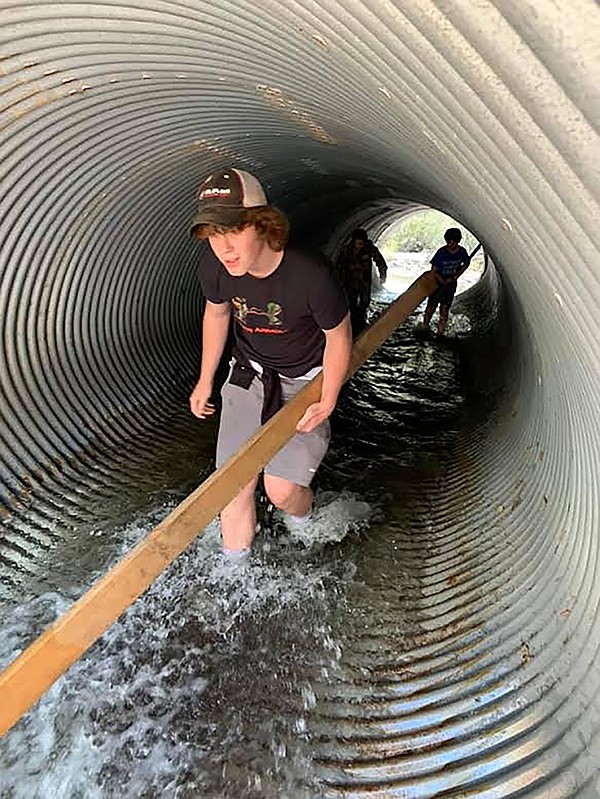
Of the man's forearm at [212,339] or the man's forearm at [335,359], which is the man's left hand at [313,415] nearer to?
the man's forearm at [335,359]

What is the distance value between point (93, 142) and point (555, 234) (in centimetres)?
269

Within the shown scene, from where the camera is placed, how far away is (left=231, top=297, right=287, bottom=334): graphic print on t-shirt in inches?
133

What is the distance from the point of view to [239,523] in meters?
4.07

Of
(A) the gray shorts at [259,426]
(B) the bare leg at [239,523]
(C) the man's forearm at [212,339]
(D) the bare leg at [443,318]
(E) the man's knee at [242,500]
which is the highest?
(C) the man's forearm at [212,339]

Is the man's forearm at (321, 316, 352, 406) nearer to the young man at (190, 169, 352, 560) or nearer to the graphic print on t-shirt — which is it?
the young man at (190, 169, 352, 560)

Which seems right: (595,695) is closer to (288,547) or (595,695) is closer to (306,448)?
(306,448)

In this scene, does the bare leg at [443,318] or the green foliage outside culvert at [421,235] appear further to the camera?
the green foliage outside culvert at [421,235]

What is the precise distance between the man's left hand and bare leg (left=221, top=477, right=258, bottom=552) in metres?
0.60

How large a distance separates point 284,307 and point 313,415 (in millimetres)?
469

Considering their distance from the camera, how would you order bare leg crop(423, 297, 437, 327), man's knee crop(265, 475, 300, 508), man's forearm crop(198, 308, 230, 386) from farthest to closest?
bare leg crop(423, 297, 437, 327)
man's knee crop(265, 475, 300, 508)
man's forearm crop(198, 308, 230, 386)

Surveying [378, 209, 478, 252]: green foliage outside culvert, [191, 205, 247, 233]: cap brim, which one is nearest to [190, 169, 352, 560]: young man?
[191, 205, 247, 233]: cap brim

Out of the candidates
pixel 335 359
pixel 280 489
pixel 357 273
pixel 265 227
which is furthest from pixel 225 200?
pixel 357 273

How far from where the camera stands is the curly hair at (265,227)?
9.61 ft

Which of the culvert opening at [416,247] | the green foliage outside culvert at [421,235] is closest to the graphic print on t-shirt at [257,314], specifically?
the culvert opening at [416,247]
